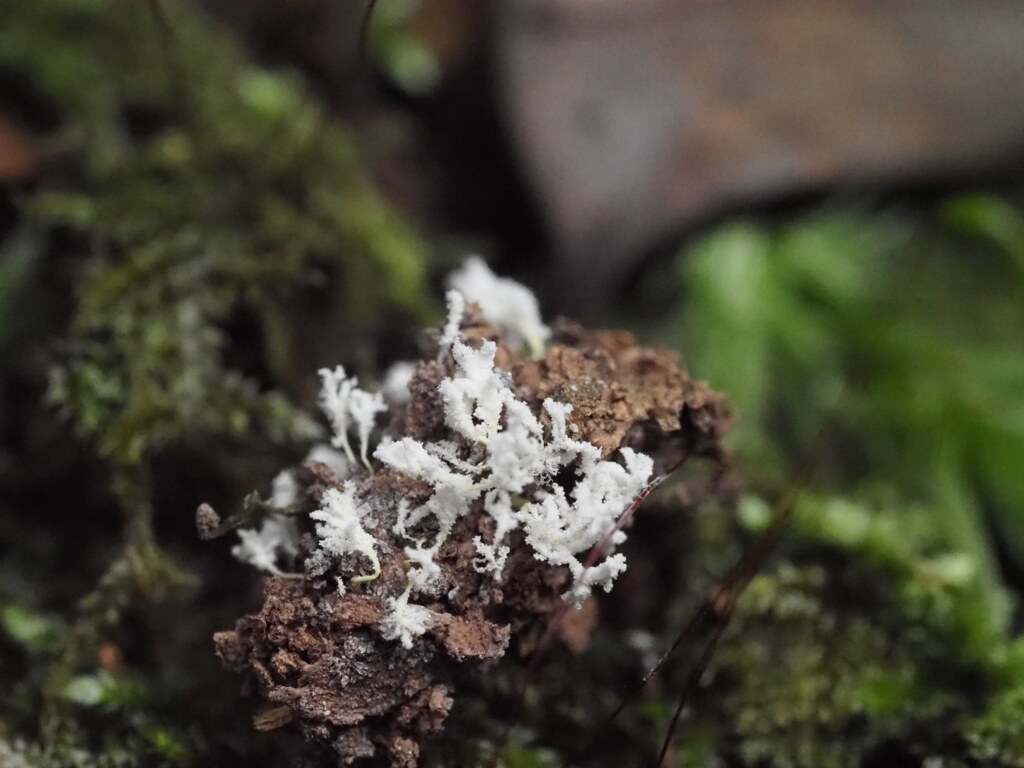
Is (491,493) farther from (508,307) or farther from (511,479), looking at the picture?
(508,307)

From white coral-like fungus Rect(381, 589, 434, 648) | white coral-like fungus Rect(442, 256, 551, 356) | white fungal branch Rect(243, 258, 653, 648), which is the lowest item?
white coral-like fungus Rect(381, 589, 434, 648)

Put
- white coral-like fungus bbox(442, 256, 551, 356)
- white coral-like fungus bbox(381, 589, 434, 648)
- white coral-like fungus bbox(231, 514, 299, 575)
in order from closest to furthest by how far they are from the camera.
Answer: white coral-like fungus bbox(381, 589, 434, 648)
white coral-like fungus bbox(231, 514, 299, 575)
white coral-like fungus bbox(442, 256, 551, 356)

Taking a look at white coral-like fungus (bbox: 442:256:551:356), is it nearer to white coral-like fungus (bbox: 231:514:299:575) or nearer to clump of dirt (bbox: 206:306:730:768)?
clump of dirt (bbox: 206:306:730:768)

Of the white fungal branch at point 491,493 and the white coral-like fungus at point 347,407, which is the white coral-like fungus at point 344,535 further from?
the white coral-like fungus at point 347,407

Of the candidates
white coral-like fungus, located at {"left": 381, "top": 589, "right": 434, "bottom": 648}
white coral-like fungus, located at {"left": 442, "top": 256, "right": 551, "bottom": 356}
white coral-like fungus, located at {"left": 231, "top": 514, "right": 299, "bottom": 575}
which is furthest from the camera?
white coral-like fungus, located at {"left": 442, "top": 256, "right": 551, "bottom": 356}

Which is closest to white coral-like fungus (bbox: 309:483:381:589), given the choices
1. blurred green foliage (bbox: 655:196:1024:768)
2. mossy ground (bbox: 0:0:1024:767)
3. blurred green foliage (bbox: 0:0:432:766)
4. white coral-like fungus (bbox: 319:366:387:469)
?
white coral-like fungus (bbox: 319:366:387:469)

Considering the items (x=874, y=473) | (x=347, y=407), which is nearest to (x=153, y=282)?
(x=347, y=407)

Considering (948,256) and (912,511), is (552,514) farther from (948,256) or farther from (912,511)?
(948,256)
